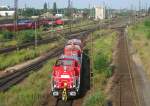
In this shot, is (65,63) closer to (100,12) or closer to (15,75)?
(15,75)

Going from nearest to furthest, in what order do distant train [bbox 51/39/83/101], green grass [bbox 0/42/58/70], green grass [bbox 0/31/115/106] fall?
Answer: green grass [bbox 0/31/115/106]
distant train [bbox 51/39/83/101]
green grass [bbox 0/42/58/70]

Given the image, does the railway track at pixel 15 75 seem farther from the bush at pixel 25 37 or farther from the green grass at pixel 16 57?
the bush at pixel 25 37

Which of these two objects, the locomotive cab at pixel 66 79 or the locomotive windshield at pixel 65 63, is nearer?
the locomotive cab at pixel 66 79

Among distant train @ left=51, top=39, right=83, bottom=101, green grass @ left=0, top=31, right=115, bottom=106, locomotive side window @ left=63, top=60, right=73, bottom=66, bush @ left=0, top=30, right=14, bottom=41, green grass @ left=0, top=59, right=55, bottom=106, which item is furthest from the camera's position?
bush @ left=0, top=30, right=14, bottom=41

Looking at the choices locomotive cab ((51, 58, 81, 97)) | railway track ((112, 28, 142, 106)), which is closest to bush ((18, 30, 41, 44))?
railway track ((112, 28, 142, 106))

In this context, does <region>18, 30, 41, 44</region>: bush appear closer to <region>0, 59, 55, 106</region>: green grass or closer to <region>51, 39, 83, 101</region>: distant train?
<region>0, 59, 55, 106</region>: green grass

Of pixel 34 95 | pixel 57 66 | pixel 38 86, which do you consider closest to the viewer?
pixel 34 95

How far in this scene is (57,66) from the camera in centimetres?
2391

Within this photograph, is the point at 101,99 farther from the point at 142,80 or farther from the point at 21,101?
the point at 142,80

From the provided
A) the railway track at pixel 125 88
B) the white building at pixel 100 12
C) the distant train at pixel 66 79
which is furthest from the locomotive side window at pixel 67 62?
the white building at pixel 100 12

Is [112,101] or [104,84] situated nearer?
[112,101]

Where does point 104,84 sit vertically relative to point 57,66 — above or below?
below

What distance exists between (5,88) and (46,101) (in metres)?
4.94

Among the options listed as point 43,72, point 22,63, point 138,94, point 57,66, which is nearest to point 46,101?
point 57,66
